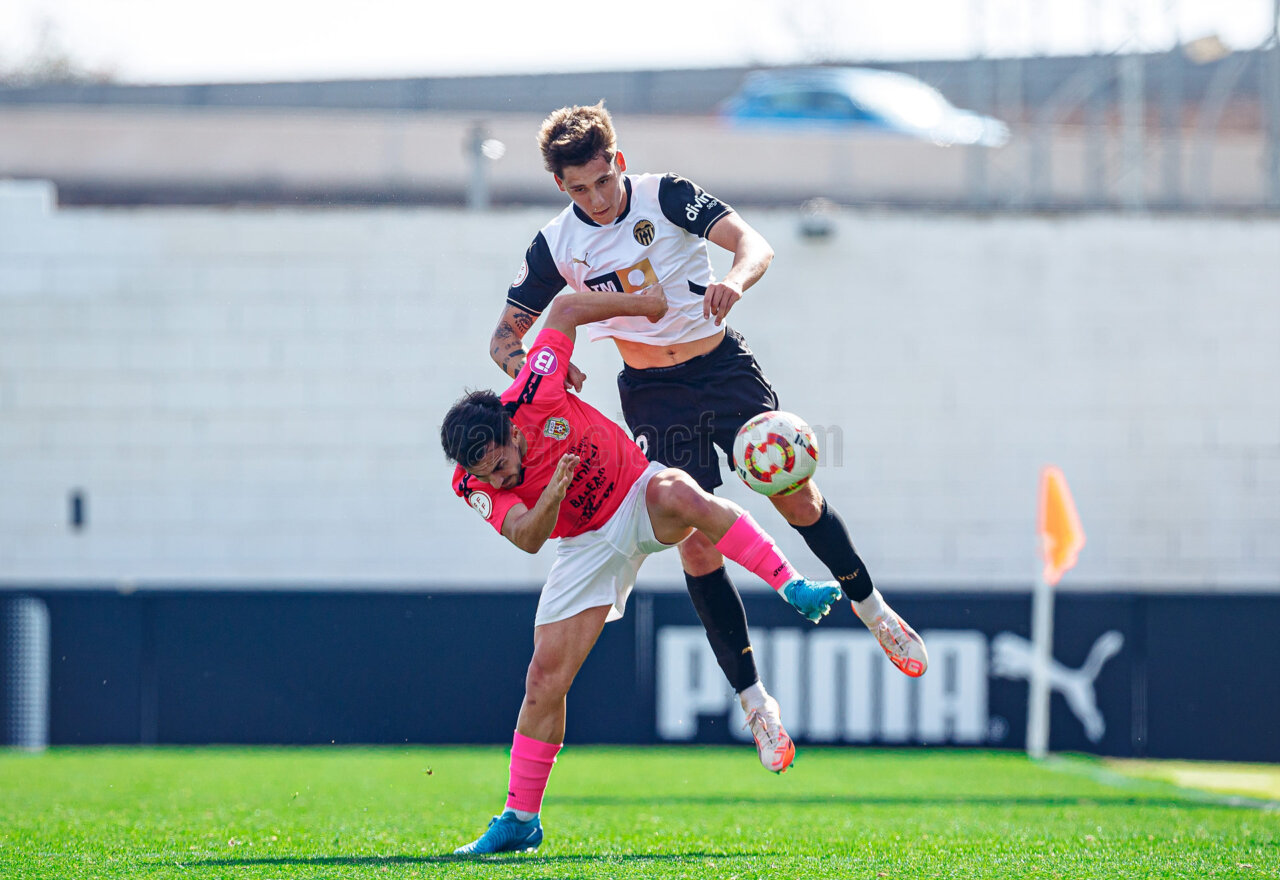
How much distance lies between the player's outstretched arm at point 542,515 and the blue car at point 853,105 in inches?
396

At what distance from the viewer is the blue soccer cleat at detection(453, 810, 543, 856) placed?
15.7 feet

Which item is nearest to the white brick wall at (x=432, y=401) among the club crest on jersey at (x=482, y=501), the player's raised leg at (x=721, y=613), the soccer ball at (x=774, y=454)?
the player's raised leg at (x=721, y=613)

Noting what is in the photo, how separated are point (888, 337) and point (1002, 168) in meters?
2.36

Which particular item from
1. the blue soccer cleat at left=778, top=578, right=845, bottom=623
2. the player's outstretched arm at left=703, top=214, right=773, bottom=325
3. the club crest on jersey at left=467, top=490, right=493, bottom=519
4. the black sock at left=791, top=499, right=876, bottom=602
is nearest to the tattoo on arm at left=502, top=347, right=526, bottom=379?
the club crest on jersey at left=467, top=490, right=493, bottom=519

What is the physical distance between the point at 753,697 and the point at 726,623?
31cm

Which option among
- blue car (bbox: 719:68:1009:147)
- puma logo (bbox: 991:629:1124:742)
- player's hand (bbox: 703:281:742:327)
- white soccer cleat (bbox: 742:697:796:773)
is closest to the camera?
player's hand (bbox: 703:281:742:327)

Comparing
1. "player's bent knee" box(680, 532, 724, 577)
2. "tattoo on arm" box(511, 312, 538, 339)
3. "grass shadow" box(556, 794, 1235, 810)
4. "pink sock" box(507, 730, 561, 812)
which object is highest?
"tattoo on arm" box(511, 312, 538, 339)

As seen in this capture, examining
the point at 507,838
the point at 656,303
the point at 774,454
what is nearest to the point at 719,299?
the point at 656,303

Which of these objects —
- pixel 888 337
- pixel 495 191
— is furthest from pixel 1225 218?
pixel 495 191

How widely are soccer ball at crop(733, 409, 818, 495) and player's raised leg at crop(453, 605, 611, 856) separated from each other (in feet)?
2.43

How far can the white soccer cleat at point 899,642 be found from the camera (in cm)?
541

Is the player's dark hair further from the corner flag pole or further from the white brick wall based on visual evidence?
the white brick wall

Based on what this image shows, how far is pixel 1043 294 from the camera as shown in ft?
38.6

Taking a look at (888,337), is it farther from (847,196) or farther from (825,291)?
(847,196)
